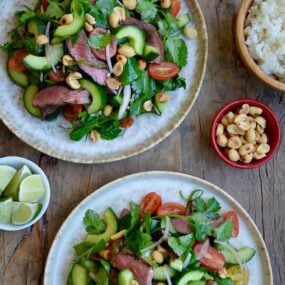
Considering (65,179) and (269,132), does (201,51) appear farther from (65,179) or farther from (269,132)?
(65,179)

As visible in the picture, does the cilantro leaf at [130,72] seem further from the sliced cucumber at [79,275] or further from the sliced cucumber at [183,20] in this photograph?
the sliced cucumber at [79,275]

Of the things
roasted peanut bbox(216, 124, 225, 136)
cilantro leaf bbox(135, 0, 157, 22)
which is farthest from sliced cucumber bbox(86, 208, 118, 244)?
cilantro leaf bbox(135, 0, 157, 22)

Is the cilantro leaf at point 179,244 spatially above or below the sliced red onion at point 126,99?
below

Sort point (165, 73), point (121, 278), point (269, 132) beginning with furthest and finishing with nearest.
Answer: point (269, 132) < point (165, 73) < point (121, 278)

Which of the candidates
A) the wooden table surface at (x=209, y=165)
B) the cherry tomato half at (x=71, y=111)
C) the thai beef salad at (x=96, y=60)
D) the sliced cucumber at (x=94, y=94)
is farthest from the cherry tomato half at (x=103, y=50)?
the wooden table surface at (x=209, y=165)

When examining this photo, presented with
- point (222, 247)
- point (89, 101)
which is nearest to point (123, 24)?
point (89, 101)

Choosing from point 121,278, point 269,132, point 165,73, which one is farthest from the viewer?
point 269,132

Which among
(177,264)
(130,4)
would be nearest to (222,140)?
(177,264)
